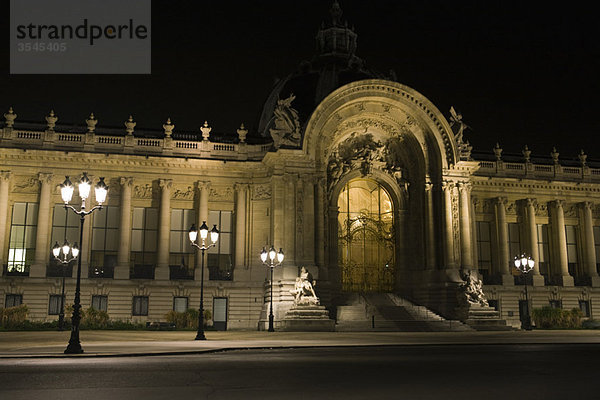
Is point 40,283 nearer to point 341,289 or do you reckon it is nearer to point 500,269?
point 341,289

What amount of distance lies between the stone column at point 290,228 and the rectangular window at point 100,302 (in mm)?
11828

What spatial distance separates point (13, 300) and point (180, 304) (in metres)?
10.2

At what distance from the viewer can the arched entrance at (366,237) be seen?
44.0 meters

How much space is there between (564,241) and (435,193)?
505 inches

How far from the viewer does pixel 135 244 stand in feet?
143

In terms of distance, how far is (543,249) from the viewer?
49.7 metres

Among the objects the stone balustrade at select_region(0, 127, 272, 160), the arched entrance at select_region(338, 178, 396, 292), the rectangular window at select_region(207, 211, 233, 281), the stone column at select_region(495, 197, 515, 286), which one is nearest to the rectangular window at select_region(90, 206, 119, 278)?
the stone balustrade at select_region(0, 127, 272, 160)

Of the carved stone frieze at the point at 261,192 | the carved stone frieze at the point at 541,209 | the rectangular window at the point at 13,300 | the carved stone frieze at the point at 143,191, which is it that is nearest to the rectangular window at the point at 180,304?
the carved stone frieze at the point at 143,191

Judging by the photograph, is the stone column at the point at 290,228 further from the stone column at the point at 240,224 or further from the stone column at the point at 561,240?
the stone column at the point at 561,240

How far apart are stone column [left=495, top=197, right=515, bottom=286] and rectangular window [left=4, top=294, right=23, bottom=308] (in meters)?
33.0

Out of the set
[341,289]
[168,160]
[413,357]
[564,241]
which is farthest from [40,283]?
[564,241]

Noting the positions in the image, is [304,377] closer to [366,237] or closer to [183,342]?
[183,342]

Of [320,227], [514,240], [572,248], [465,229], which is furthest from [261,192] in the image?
[572,248]

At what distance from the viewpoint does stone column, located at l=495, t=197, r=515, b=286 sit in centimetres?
4719
